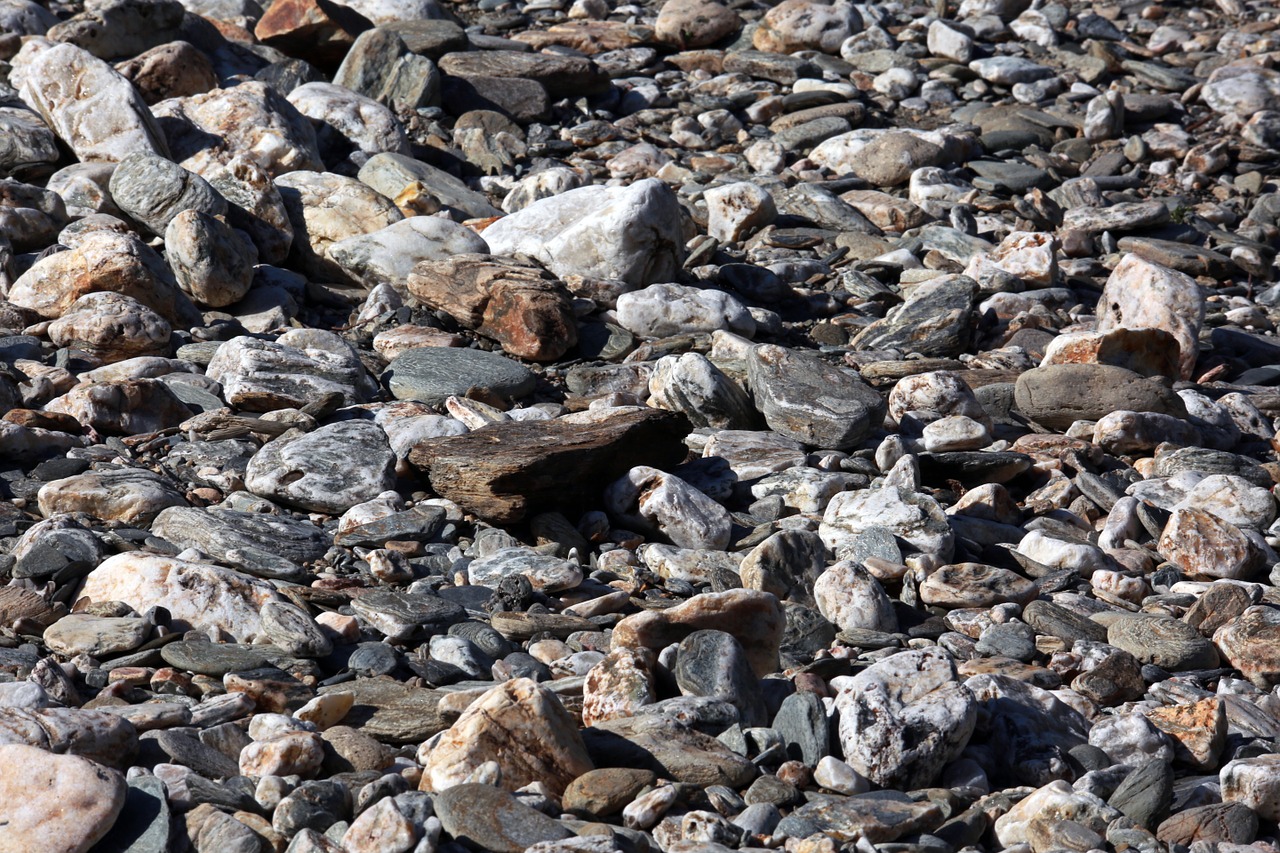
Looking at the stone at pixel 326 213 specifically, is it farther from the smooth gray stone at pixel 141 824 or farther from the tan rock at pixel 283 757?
the smooth gray stone at pixel 141 824

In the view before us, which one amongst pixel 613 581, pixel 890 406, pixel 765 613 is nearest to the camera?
pixel 765 613

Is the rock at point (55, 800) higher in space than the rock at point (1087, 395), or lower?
higher

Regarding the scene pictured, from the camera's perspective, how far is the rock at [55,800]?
2.44m

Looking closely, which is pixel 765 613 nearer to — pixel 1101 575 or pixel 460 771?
pixel 460 771

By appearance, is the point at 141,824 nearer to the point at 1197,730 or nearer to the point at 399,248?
the point at 1197,730

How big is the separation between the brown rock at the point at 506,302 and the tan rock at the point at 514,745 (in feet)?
11.3

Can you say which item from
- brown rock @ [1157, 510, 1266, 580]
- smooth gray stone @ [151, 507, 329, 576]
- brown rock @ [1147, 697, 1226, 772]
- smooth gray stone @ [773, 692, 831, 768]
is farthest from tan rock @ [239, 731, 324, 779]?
brown rock @ [1157, 510, 1266, 580]

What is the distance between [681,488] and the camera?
4777mm

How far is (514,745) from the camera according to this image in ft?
9.33

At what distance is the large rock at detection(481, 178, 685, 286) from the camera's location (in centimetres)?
679

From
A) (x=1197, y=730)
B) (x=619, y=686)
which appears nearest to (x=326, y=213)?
(x=619, y=686)

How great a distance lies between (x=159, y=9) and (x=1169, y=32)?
8758mm

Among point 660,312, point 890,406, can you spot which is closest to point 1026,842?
point 890,406

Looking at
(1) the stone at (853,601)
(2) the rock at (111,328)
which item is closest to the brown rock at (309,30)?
(2) the rock at (111,328)
